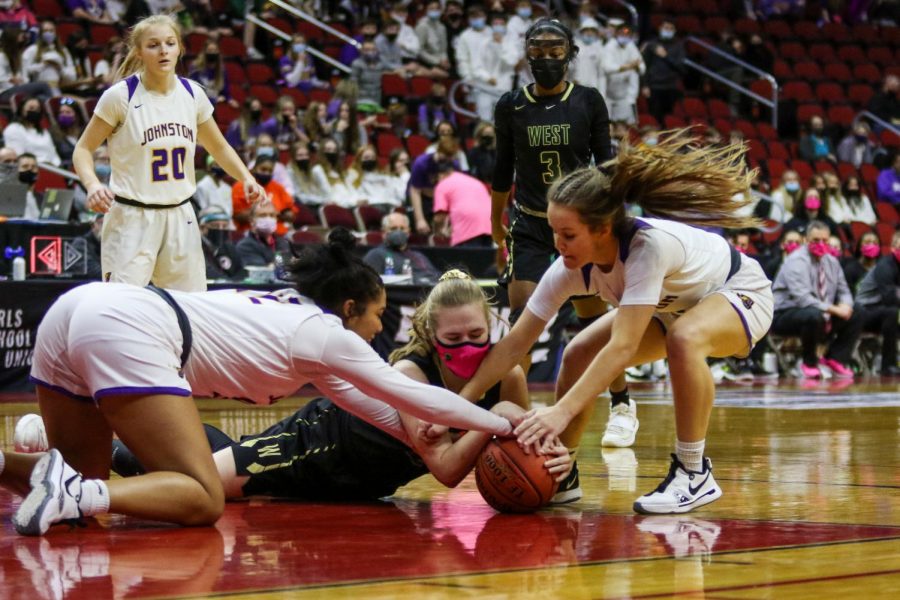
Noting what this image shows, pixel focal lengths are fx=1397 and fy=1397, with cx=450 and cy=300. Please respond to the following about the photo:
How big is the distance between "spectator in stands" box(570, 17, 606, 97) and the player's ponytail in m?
13.7

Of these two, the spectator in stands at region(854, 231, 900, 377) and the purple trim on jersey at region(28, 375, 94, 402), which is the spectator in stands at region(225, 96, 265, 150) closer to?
→ the spectator in stands at region(854, 231, 900, 377)

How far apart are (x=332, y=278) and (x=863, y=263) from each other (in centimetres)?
1143

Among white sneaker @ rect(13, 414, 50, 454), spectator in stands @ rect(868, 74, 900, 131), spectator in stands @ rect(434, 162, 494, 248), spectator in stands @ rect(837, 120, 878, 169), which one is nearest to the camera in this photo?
white sneaker @ rect(13, 414, 50, 454)

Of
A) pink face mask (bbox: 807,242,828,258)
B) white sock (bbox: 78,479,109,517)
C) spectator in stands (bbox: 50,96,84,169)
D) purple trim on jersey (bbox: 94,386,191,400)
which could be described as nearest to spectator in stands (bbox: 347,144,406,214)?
spectator in stands (bbox: 50,96,84,169)

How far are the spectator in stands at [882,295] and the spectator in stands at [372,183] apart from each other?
4.86 meters

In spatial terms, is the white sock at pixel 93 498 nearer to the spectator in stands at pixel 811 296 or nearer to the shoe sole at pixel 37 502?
the shoe sole at pixel 37 502

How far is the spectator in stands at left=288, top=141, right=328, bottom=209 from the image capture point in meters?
14.5

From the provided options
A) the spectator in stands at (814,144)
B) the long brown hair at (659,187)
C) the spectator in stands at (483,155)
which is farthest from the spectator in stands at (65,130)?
the spectator in stands at (814,144)

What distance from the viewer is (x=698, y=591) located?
2979mm

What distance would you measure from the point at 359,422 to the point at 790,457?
7.31ft

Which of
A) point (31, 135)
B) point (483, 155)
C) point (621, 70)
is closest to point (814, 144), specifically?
point (621, 70)

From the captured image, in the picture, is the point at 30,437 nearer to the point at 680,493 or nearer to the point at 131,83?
the point at 131,83

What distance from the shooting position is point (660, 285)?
171 inches

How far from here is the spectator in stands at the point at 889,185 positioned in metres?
19.2
